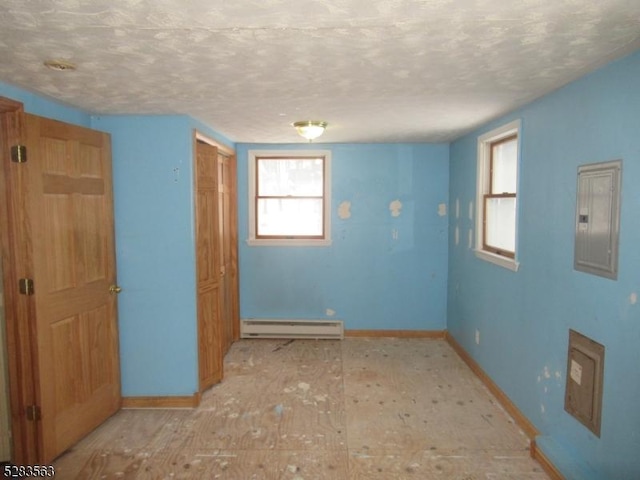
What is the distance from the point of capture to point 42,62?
209 centimetres

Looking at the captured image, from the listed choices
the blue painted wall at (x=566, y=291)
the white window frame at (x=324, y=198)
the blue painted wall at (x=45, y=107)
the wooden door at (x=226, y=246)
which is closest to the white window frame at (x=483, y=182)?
the blue painted wall at (x=566, y=291)

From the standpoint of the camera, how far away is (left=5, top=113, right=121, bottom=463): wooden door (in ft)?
8.39

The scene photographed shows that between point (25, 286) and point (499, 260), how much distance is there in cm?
337

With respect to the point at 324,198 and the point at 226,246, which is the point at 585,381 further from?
the point at 226,246

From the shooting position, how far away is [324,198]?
5133 millimetres

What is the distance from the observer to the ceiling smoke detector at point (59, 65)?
2082 mm

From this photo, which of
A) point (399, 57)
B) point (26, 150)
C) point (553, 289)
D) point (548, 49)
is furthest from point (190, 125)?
point (553, 289)

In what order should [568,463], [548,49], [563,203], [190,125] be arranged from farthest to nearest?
[190,125] → [563,203] → [568,463] → [548,49]

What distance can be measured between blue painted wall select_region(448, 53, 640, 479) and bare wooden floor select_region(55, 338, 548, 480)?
37cm

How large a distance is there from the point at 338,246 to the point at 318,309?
81 centimetres

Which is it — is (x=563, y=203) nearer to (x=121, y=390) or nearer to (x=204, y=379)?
(x=204, y=379)

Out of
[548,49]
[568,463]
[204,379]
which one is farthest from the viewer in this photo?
[204,379]

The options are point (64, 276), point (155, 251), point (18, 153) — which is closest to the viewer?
point (18, 153)

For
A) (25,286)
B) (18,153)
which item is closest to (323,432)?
(25,286)
